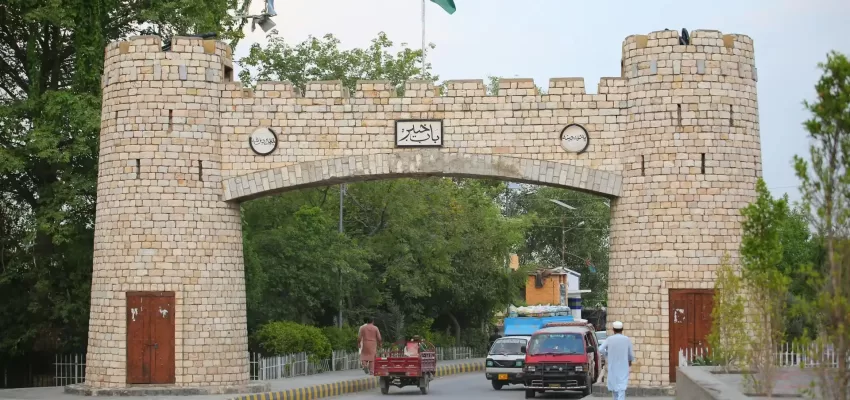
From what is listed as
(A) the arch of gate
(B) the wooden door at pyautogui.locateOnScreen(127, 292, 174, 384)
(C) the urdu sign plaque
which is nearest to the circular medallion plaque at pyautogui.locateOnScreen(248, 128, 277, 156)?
(A) the arch of gate

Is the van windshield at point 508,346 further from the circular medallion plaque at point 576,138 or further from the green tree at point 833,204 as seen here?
the green tree at point 833,204

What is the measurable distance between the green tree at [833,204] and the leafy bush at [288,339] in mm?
18873

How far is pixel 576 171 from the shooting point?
23.9 meters

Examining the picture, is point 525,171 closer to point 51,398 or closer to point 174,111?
point 174,111

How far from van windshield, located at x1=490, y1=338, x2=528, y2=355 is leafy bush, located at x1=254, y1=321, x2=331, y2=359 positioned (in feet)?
14.2

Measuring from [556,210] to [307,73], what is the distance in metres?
38.9

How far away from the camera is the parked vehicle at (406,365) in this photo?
26.5 metres

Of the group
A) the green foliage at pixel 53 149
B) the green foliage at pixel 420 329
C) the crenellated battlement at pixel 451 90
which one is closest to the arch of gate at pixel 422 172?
the crenellated battlement at pixel 451 90

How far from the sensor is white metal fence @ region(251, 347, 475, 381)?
2795 centimetres

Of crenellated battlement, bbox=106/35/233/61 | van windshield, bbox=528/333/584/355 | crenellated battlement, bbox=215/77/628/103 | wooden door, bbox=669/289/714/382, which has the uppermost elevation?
crenellated battlement, bbox=106/35/233/61

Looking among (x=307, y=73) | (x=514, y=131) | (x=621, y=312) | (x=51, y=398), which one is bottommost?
(x=51, y=398)

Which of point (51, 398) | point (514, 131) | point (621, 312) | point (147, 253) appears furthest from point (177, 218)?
point (621, 312)

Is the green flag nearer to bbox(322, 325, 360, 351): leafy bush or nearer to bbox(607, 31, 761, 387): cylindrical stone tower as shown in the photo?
bbox(607, 31, 761, 387): cylindrical stone tower

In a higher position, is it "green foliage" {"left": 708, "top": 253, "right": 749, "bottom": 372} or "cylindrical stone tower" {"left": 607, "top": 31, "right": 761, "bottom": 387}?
"cylindrical stone tower" {"left": 607, "top": 31, "right": 761, "bottom": 387}
